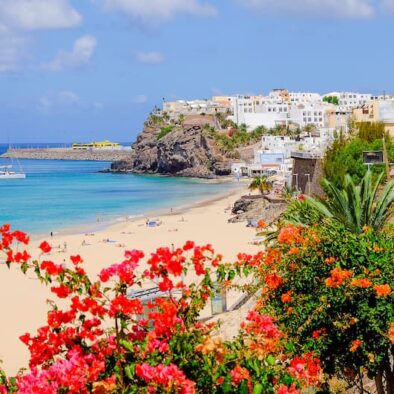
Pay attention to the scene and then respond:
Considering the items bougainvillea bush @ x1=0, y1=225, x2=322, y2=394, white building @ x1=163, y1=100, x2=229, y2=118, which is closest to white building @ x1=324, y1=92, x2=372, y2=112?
white building @ x1=163, y1=100, x2=229, y2=118

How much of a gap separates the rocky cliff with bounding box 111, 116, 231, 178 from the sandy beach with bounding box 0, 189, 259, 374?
40.4m

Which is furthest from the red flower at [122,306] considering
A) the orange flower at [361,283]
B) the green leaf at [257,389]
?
the orange flower at [361,283]

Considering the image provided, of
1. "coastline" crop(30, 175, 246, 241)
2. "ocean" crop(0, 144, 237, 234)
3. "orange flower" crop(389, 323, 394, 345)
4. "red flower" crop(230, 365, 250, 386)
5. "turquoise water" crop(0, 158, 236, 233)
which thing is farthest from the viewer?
"turquoise water" crop(0, 158, 236, 233)

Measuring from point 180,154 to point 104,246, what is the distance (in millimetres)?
67059

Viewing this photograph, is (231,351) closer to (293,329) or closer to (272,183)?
(293,329)

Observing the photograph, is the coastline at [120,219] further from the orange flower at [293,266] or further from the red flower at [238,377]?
the red flower at [238,377]

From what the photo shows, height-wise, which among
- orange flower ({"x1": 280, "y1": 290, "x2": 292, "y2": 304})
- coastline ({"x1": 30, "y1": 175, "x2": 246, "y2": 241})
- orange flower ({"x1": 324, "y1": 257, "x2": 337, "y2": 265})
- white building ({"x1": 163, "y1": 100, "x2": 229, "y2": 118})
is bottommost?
coastline ({"x1": 30, "y1": 175, "x2": 246, "y2": 241})

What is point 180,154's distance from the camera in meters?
101

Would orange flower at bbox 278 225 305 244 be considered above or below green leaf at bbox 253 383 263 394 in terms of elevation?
above

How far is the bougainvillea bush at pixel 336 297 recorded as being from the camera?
5824 mm

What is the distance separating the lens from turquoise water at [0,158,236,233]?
161 ft

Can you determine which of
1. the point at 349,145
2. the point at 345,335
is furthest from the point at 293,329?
the point at 349,145

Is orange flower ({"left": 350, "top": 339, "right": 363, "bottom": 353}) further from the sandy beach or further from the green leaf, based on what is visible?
the sandy beach

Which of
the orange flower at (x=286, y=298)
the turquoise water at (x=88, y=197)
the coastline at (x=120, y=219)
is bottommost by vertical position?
the coastline at (x=120, y=219)
